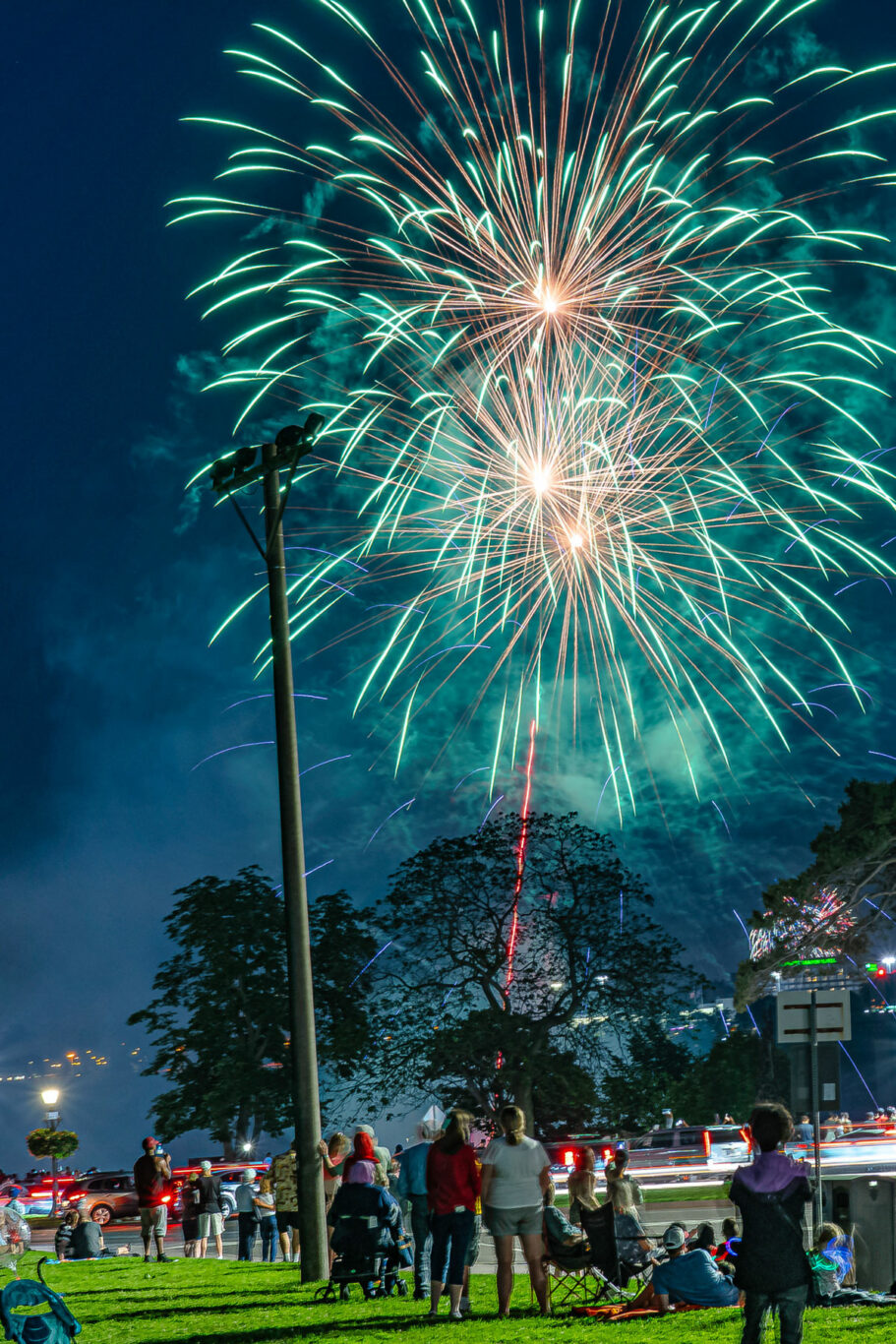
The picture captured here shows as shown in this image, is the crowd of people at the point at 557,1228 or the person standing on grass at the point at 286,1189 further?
the person standing on grass at the point at 286,1189

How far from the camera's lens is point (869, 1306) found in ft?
35.8

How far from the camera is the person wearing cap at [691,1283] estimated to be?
35.2 feet

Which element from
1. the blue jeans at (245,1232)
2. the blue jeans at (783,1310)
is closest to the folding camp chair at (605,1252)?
the blue jeans at (783,1310)

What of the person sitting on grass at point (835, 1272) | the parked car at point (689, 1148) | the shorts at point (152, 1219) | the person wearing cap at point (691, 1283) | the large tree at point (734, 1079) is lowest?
the large tree at point (734, 1079)

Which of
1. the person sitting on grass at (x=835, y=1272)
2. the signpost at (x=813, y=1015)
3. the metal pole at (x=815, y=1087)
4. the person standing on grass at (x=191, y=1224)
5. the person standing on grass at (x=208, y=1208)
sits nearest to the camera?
the person sitting on grass at (x=835, y=1272)

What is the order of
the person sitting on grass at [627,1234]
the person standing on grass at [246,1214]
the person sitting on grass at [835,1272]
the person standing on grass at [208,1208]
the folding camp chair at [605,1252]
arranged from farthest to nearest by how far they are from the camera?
1. the person standing on grass at [208,1208]
2. the person standing on grass at [246,1214]
3. the person sitting on grass at [627,1234]
4. the folding camp chair at [605,1252]
5. the person sitting on grass at [835,1272]

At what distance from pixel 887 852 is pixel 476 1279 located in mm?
20118

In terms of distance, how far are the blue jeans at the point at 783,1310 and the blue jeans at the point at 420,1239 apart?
5717 mm

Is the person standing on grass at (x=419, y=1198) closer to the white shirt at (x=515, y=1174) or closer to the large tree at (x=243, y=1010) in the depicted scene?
the white shirt at (x=515, y=1174)

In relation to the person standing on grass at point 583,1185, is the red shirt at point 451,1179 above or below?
above

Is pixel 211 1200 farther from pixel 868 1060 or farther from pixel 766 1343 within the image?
pixel 868 1060

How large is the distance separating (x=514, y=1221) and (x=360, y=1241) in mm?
1950

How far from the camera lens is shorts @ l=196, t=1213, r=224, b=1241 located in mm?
21531

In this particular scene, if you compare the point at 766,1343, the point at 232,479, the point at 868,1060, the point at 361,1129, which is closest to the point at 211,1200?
the point at 361,1129
